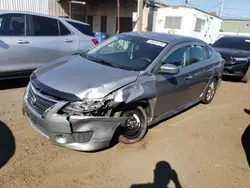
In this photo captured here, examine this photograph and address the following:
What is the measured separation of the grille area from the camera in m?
2.95

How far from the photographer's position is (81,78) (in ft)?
10.5

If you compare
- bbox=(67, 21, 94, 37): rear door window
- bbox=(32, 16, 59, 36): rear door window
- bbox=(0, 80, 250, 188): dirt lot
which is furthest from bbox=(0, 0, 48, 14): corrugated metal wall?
bbox=(0, 80, 250, 188): dirt lot

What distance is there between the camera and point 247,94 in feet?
24.8

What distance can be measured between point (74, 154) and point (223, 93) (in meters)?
5.60

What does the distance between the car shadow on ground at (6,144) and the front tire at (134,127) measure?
1.52m

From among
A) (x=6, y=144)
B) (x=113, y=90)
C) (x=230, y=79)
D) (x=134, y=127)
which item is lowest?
(x=230, y=79)

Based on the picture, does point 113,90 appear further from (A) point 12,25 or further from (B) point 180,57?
(A) point 12,25

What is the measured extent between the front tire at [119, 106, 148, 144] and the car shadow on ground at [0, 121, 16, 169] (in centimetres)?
152

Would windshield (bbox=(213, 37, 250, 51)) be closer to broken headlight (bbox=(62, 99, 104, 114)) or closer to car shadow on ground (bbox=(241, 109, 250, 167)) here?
car shadow on ground (bbox=(241, 109, 250, 167))

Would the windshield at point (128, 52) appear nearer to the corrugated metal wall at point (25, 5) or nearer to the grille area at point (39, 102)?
the grille area at point (39, 102)

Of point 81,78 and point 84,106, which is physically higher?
point 81,78

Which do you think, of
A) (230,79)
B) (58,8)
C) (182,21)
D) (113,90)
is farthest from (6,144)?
(58,8)

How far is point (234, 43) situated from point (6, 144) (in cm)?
949

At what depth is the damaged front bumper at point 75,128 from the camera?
2850 millimetres
